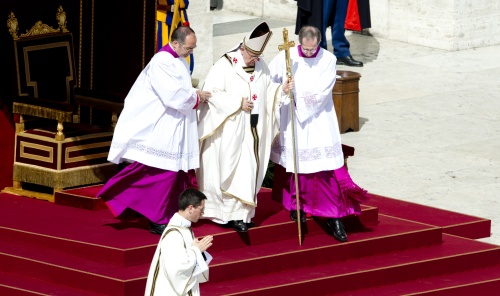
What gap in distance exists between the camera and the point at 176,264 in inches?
404

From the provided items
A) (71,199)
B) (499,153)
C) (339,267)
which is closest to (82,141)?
(71,199)

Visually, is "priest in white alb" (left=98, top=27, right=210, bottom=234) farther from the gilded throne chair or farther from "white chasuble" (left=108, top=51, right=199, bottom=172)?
the gilded throne chair

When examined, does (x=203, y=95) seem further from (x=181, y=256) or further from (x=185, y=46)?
(x=181, y=256)

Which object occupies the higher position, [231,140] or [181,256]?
[231,140]

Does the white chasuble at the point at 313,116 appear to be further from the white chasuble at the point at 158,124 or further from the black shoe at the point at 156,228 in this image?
the black shoe at the point at 156,228

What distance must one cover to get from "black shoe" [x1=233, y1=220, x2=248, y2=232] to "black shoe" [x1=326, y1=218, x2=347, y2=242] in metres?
0.77

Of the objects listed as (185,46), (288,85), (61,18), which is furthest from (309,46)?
(61,18)

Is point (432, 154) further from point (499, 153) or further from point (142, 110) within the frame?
point (142, 110)

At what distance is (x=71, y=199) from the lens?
13.4 m

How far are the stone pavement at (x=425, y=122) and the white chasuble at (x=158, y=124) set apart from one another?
3.16m

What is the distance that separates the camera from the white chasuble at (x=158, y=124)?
486 inches

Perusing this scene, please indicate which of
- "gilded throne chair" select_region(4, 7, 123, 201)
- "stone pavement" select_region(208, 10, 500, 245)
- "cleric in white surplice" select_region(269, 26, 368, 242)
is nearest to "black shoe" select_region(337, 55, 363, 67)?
"stone pavement" select_region(208, 10, 500, 245)

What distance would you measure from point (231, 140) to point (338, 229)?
1168 millimetres

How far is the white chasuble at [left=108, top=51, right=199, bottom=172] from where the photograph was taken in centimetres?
1234
